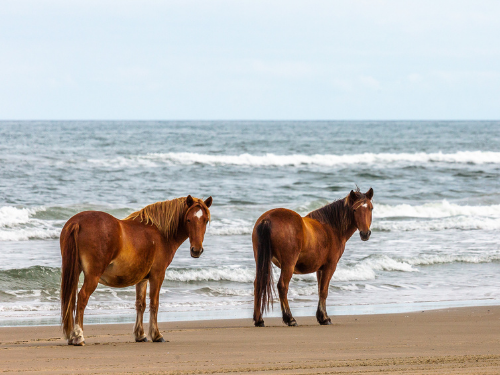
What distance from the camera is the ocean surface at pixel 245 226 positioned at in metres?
8.63

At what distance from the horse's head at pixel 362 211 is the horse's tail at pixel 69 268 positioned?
3.05 m

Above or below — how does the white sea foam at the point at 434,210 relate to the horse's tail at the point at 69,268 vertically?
below

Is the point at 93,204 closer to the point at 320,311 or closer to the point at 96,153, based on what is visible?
the point at 320,311

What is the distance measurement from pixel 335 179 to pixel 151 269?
70.4 feet

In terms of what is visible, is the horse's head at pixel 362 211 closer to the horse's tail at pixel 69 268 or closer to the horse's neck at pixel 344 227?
the horse's neck at pixel 344 227

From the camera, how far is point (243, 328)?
21.3ft

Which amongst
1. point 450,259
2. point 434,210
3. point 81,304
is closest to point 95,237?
point 81,304

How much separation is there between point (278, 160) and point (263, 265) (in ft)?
91.5

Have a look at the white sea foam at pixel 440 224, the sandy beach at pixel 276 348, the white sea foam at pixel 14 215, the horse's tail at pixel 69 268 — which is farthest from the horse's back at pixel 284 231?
the white sea foam at pixel 14 215

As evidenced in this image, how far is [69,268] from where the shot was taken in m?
5.09

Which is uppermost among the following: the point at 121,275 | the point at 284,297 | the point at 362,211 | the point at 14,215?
the point at 362,211

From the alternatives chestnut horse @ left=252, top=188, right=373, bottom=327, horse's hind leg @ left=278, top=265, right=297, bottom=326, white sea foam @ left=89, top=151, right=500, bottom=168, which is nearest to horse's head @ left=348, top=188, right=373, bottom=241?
chestnut horse @ left=252, top=188, right=373, bottom=327

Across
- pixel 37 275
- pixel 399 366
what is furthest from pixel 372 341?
pixel 37 275

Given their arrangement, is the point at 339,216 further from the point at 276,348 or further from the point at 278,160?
the point at 278,160
